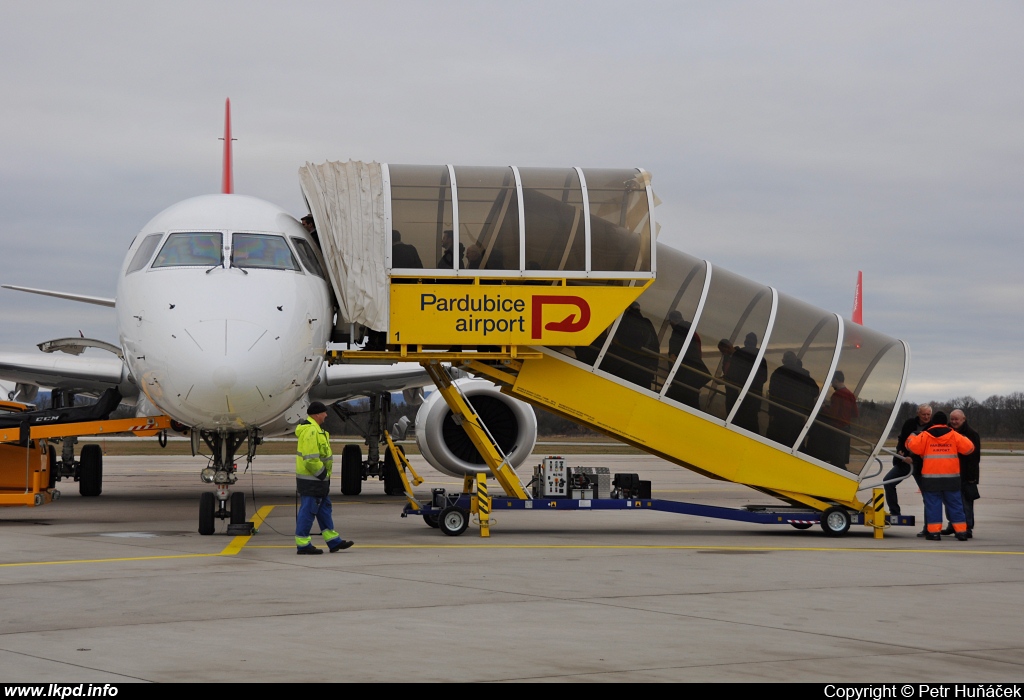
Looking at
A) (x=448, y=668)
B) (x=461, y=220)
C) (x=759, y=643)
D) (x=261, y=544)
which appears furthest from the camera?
(x=461, y=220)

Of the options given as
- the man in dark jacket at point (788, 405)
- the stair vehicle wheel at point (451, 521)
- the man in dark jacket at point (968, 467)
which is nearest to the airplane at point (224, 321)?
the stair vehicle wheel at point (451, 521)

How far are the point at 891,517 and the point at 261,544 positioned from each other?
8.01 meters

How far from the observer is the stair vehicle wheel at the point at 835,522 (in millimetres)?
14992

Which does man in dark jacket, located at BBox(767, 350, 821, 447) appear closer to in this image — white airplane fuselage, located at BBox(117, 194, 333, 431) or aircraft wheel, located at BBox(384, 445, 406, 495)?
white airplane fuselage, located at BBox(117, 194, 333, 431)

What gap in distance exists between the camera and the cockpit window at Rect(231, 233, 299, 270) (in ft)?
44.1

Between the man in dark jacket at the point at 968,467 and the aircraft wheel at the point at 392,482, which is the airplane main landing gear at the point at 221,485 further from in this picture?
the man in dark jacket at the point at 968,467

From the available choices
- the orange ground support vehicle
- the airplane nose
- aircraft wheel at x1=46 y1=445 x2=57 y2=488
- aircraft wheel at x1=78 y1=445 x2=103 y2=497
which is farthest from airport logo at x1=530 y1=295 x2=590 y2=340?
aircraft wheel at x1=78 y1=445 x2=103 y2=497

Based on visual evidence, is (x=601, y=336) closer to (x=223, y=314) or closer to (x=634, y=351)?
(x=634, y=351)

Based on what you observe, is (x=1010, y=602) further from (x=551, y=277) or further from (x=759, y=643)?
(x=551, y=277)

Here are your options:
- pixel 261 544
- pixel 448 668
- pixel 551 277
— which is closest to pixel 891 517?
pixel 551 277

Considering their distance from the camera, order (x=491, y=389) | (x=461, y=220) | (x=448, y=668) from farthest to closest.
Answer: (x=491, y=389) → (x=461, y=220) → (x=448, y=668)

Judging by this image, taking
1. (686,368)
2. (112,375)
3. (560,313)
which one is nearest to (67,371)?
(112,375)

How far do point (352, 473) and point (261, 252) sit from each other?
1092 centimetres
